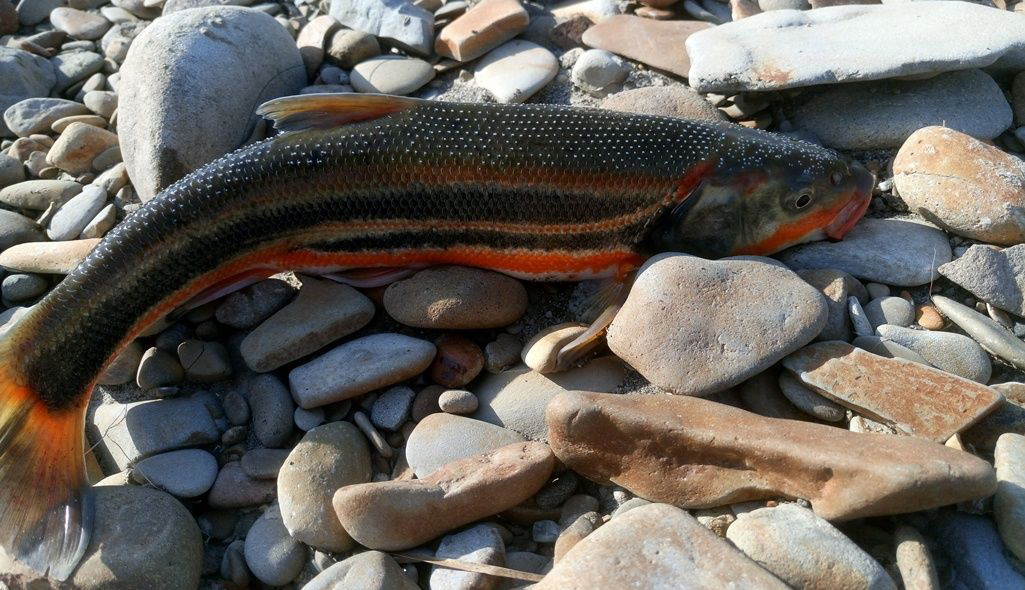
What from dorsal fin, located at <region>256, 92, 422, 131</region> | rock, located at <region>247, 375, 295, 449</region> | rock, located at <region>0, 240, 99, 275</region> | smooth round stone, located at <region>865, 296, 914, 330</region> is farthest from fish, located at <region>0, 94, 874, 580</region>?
rock, located at <region>0, 240, 99, 275</region>

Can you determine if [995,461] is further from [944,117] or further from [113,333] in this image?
[113,333]

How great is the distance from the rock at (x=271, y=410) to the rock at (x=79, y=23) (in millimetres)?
4358

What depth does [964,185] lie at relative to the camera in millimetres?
4531

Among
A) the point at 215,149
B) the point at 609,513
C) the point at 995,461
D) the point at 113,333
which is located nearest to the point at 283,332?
the point at 113,333

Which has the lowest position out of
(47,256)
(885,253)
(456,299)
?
(47,256)

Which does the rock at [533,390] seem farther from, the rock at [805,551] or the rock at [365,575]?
the rock at [805,551]

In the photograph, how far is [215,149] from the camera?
210 inches

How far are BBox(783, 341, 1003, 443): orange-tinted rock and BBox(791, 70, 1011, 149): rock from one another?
1.80 meters

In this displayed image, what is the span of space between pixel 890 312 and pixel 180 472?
11.8ft

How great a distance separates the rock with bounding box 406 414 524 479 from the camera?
13.0 ft

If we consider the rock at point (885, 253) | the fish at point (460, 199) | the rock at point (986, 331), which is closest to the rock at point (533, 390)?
the fish at point (460, 199)

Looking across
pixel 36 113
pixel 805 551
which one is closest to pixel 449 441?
pixel 805 551

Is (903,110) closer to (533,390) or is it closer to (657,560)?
(533,390)

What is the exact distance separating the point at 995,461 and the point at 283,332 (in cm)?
334
